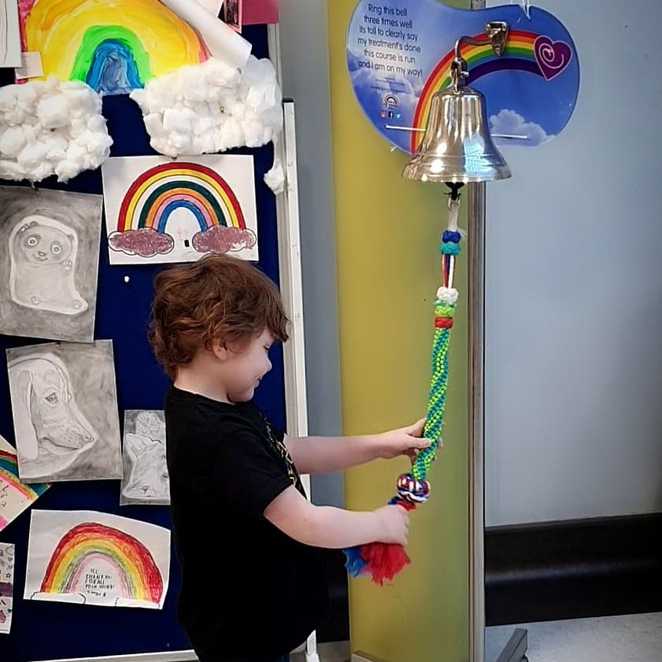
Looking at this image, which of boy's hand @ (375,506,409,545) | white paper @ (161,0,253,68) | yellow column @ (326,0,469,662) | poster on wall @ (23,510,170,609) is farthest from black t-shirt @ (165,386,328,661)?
white paper @ (161,0,253,68)

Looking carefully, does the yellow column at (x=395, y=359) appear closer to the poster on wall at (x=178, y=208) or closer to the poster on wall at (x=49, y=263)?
the poster on wall at (x=178, y=208)

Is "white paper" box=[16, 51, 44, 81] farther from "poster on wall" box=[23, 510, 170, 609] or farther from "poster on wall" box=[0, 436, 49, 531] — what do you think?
"poster on wall" box=[23, 510, 170, 609]

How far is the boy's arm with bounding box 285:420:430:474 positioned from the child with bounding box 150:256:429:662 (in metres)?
0.07

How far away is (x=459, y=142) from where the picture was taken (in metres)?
1.28

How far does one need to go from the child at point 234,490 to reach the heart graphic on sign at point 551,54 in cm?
50

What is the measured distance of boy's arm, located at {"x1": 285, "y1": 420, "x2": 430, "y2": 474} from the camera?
4.52 feet

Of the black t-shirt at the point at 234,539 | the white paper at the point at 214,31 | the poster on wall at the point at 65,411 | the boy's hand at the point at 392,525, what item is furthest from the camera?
the poster on wall at the point at 65,411

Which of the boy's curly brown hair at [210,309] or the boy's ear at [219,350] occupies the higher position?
the boy's curly brown hair at [210,309]

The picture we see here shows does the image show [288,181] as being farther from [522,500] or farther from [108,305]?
[522,500]

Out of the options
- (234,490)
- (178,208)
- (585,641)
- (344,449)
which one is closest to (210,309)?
(234,490)

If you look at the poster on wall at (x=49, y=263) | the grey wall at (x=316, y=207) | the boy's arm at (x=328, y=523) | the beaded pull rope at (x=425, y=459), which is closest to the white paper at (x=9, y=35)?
the poster on wall at (x=49, y=263)

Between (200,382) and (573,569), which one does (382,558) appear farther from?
(573,569)

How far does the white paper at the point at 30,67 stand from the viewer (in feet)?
5.08

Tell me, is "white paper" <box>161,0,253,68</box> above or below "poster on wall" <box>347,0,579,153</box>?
above
